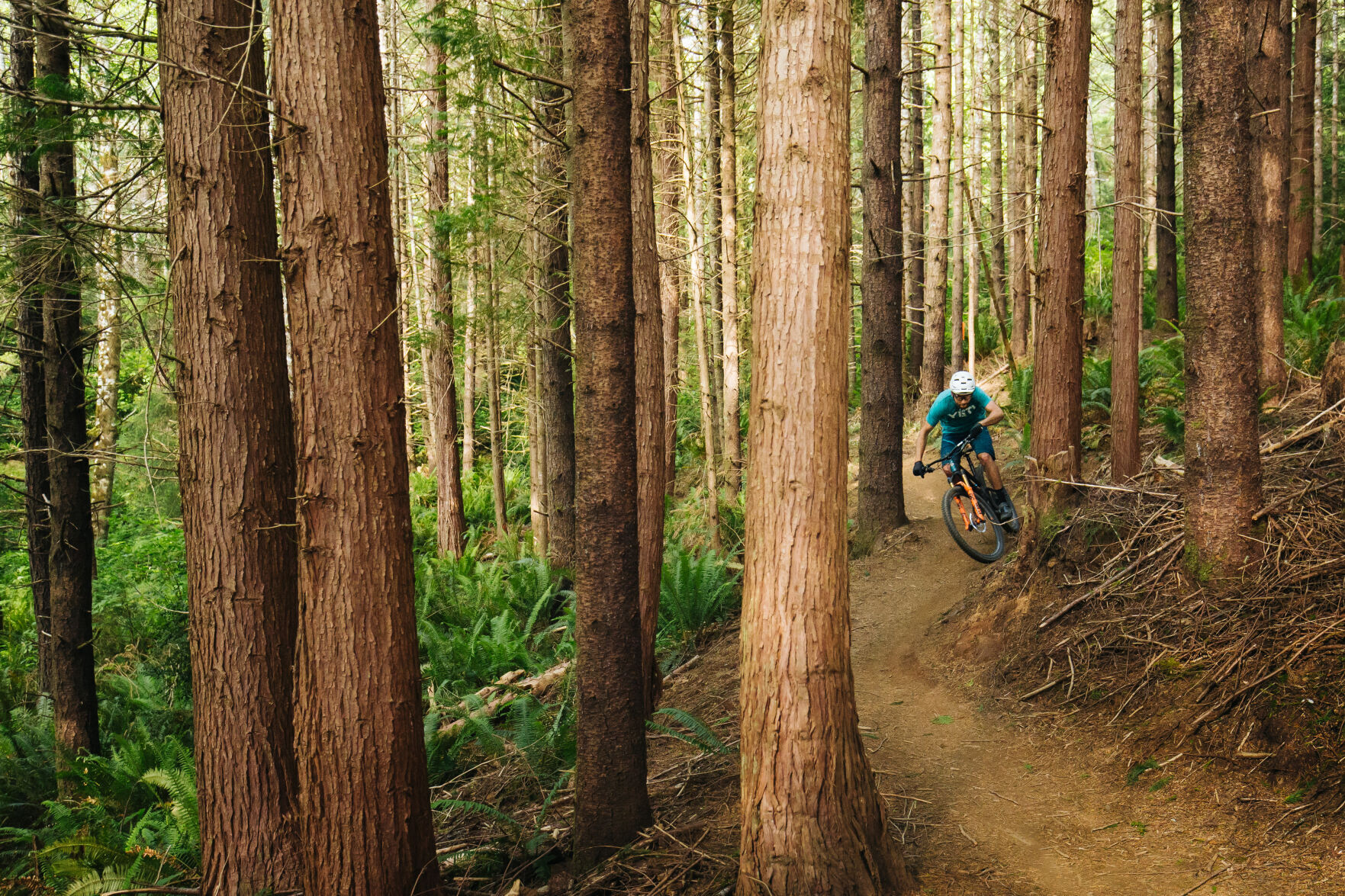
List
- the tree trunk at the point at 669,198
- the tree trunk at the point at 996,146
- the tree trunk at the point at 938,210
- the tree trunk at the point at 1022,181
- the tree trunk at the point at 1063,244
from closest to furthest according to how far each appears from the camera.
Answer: the tree trunk at the point at 1063,244
the tree trunk at the point at 669,198
the tree trunk at the point at 938,210
the tree trunk at the point at 1022,181
the tree trunk at the point at 996,146

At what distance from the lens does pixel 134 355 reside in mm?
19531

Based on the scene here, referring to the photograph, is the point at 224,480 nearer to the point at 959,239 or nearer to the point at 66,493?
the point at 66,493

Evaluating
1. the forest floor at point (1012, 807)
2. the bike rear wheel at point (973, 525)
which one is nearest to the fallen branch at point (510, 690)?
the forest floor at point (1012, 807)

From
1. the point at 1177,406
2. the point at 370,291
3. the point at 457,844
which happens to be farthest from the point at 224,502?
the point at 1177,406

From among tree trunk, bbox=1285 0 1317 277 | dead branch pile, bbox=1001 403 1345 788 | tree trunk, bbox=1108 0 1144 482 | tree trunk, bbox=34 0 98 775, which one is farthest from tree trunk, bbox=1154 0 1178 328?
tree trunk, bbox=34 0 98 775

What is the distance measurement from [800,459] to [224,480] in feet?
11.2

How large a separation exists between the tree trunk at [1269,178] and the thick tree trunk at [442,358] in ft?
30.2

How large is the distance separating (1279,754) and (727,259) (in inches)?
339

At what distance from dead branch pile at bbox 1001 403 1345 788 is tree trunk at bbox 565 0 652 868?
3227mm

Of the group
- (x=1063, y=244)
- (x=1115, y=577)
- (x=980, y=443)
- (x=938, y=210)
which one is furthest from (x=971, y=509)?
(x=938, y=210)

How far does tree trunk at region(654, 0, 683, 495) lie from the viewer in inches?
428

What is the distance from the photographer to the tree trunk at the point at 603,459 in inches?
188

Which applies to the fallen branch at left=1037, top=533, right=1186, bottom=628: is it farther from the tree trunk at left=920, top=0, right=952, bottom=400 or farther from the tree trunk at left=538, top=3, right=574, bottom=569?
the tree trunk at left=920, top=0, right=952, bottom=400

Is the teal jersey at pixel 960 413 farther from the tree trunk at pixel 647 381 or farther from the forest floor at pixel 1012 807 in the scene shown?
the tree trunk at pixel 647 381
